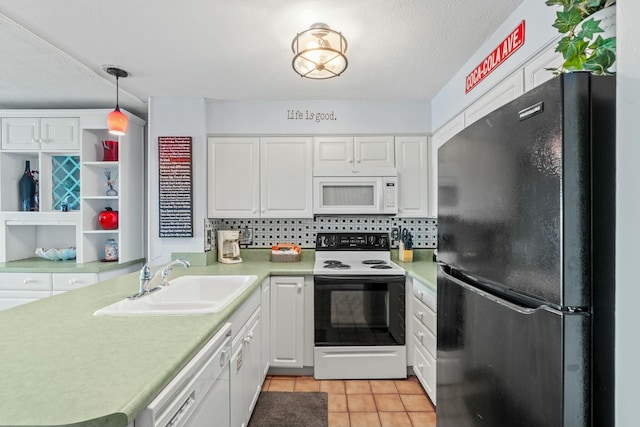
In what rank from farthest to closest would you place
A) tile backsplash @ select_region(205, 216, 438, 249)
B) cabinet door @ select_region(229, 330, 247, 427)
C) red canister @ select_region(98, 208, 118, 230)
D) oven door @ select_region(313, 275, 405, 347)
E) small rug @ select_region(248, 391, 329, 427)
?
1. tile backsplash @ select_region(205, 216, 438, 249)
2. red canister @ select_region(98, 208, 118, 230)
3. oven door @ select_region(313, 275, 405, 347)
4. small rug @ select_region(248, 391, 329, 427)
5. cabinet door @ select_region(229, 330, 247, 427)

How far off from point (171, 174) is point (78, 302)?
4.85 ft

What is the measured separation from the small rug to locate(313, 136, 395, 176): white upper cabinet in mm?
1849

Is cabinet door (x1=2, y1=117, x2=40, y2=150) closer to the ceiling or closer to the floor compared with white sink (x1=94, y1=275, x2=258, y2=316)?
closer to the ceiling

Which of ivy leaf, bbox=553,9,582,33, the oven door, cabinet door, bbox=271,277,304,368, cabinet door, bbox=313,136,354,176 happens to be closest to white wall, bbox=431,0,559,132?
ivy leaf, bbox=553,9,582,33

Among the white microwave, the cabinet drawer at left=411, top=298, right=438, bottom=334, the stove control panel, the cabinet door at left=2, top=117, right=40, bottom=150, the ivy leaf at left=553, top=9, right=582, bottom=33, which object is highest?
the cabinet door at left=2, top=117, right=40, bottom=150

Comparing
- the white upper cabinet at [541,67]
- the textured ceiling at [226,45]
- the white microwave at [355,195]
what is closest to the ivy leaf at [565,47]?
the white upper cabinet at [541,67]

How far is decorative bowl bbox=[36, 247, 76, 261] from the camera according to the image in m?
3.08

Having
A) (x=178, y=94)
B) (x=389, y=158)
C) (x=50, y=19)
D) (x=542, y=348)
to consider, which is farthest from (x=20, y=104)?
(x=542, y=348)

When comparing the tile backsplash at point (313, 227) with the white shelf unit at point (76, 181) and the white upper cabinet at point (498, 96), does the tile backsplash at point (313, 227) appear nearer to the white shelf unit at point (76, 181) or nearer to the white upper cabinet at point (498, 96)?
the white shelf unit at point (76, 181)

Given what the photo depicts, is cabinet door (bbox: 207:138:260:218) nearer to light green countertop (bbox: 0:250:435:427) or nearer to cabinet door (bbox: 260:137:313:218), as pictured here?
cabinet door (bbox: 260:137:313:218)

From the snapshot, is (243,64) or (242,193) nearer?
(243,64)

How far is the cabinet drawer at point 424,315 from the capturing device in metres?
2.11

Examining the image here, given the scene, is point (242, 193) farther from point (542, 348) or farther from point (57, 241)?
point (542, 348)

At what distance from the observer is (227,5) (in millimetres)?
1587
